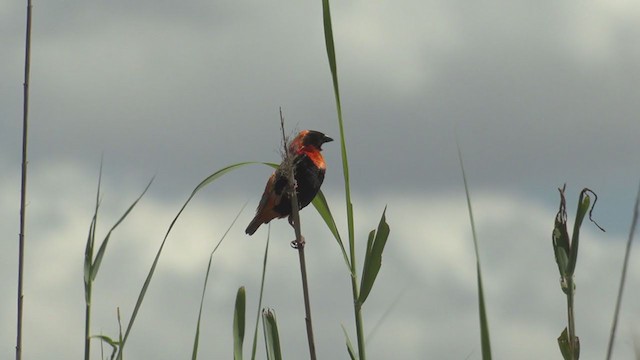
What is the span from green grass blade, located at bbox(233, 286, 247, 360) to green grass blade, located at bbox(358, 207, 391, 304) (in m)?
0.41

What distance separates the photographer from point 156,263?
2.44 metres

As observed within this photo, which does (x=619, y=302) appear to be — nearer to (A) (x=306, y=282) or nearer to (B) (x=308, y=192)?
(A) (x=306, y=282)

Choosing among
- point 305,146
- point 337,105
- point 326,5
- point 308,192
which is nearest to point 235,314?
point 337,105

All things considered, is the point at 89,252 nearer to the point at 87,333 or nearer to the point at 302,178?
the point at 87,333

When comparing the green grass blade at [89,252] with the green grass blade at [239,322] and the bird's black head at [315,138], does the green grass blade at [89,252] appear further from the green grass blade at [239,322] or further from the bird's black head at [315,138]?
the bird's black head at [315,138]

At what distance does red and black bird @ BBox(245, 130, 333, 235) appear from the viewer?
226 inches

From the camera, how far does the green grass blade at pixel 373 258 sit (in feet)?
8.31

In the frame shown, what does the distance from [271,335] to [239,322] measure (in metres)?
0.11

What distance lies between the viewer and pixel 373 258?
2641 millimetres

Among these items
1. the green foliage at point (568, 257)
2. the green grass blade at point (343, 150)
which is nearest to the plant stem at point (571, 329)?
the green foliage at point (568, 257)

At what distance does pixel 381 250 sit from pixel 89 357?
0.89 metres

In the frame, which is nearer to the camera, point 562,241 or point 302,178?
point 562,241

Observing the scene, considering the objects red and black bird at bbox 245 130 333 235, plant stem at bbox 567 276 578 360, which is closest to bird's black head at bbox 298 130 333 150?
red and black bird at bbox 245 130 333 235

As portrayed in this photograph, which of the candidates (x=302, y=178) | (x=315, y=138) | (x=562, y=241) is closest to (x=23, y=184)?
(x=562, y=241)
